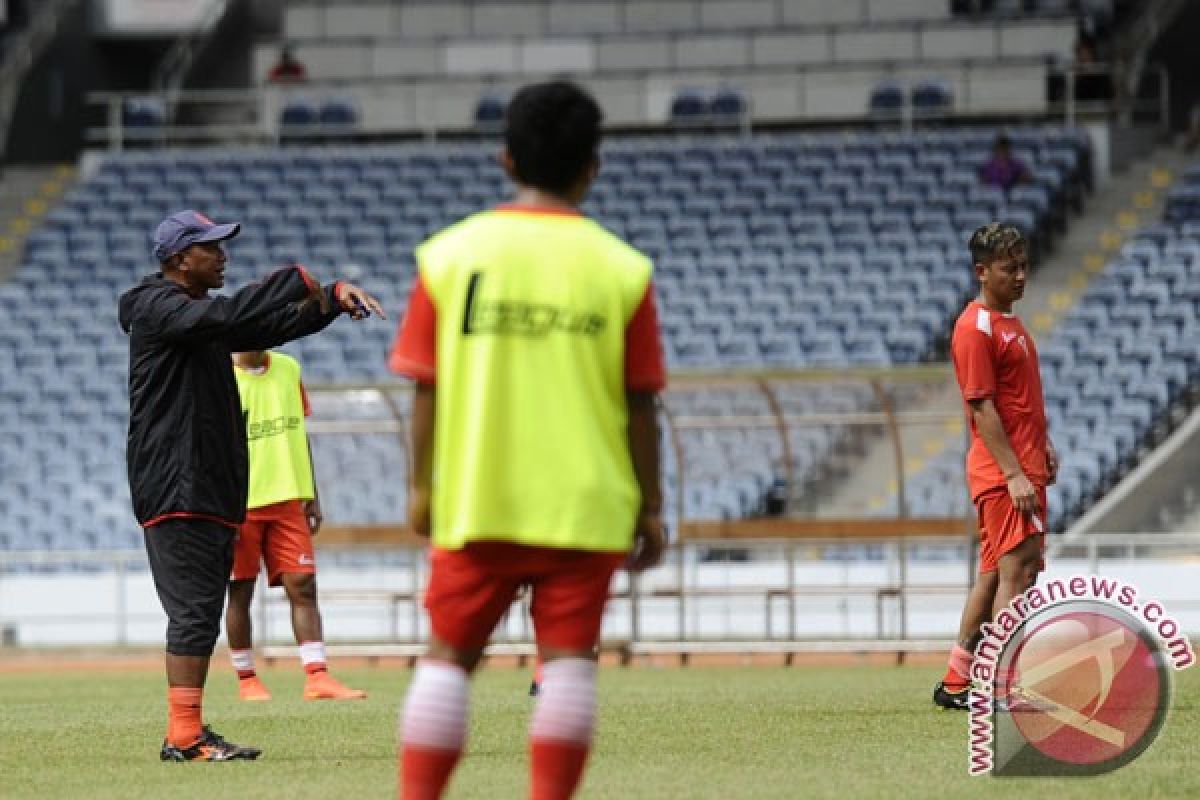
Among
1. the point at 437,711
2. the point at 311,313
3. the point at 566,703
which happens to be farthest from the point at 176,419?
the point at 566,703

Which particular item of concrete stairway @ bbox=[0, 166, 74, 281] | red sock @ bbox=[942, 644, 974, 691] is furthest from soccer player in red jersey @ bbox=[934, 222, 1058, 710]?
concrete stairway @ bbox=[0, 166, 74, 281]

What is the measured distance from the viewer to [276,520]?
14156 mm

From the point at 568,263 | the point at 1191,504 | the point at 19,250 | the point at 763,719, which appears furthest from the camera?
the point at 19,250

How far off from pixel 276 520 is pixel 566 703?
8.05 m

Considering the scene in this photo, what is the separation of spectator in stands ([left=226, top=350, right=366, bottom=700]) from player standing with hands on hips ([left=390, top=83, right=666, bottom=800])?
7682 millimetres

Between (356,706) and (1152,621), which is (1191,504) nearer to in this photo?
(356,706)

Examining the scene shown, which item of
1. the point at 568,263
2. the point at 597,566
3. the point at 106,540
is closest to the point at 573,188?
the point at 568,263

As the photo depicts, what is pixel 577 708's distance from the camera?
6.31m

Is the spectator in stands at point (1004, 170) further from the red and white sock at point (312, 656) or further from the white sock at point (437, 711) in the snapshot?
the white sock at point (437, 711)

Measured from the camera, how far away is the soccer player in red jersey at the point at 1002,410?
1097cm

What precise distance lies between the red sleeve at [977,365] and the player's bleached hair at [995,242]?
1.14 feet

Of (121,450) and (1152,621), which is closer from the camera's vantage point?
(1152,621)

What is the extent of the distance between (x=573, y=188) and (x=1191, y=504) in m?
18.9

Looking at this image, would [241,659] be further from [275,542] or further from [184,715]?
[184,715]
